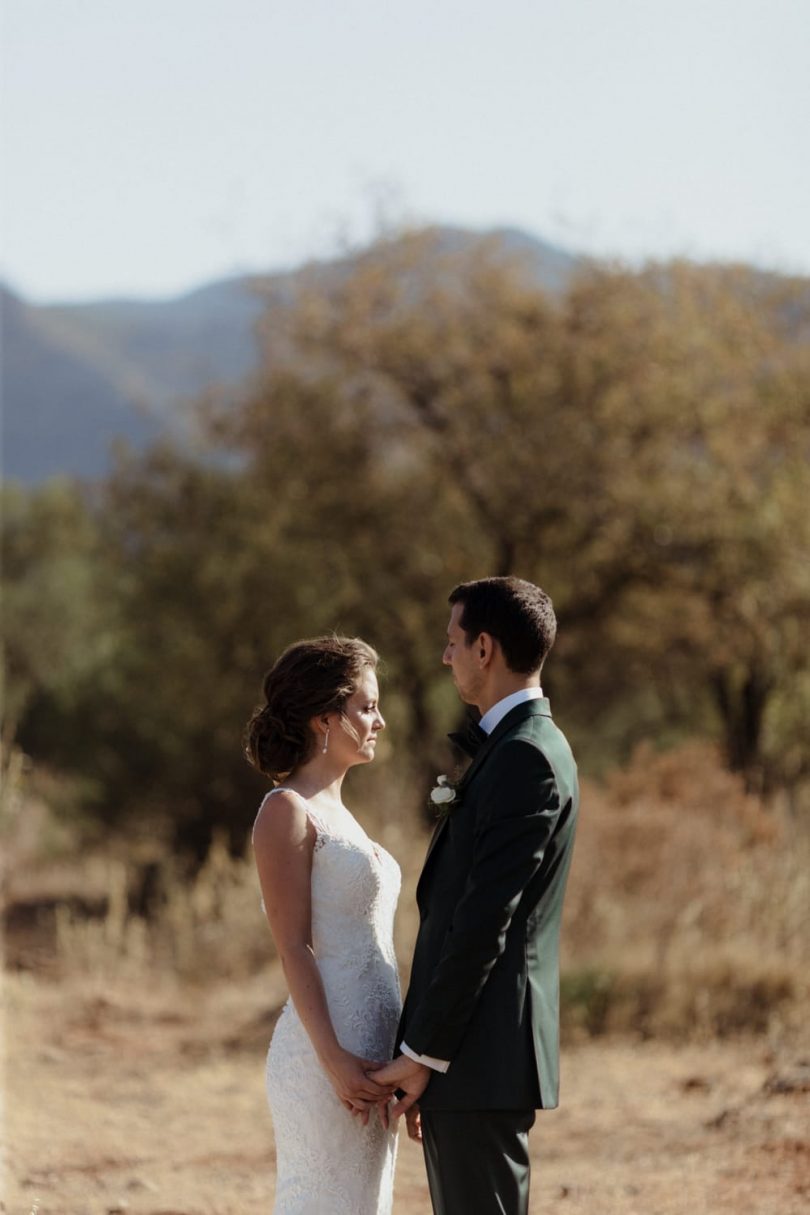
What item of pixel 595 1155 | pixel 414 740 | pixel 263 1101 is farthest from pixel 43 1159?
pixel 414 740

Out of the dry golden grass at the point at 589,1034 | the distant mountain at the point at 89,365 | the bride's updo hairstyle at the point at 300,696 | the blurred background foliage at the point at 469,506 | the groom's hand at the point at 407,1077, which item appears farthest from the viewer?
the distant mountain at the point at 89,365

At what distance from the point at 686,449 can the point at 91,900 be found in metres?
8.94

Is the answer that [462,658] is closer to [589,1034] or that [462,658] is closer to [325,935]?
[325,935]

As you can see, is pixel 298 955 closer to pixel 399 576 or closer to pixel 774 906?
pixel 774 906

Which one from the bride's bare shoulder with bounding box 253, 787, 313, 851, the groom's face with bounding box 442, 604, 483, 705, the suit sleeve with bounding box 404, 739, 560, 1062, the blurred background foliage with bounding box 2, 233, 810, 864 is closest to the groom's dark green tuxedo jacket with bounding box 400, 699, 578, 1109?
the suit sleeve with bounding box 404, 739, 560, 1062

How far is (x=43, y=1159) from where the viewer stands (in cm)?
769

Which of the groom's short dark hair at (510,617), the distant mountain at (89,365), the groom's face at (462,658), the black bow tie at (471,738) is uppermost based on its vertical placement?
the distant mountain at (89,365)

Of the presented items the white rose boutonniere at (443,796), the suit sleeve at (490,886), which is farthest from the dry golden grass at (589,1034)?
the white rose boutonniere at (443,796)

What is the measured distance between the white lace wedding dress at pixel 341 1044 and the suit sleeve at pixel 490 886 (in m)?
0.39

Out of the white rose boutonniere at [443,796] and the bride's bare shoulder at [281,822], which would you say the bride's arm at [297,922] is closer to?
the bride's bare shoulder at [281,822]

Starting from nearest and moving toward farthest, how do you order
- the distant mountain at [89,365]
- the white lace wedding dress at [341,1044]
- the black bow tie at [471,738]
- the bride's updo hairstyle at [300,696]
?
the black bow tie at [471,738]
the white lace wedding dress at [341,1044]
the bride's updo hairstyle at [300,696]
the distant mountain at [89,365]

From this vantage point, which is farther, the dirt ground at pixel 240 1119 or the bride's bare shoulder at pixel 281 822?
the dirt ground at pixel 240 1119

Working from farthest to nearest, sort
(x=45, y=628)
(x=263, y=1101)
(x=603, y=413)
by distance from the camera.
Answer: (x=45, y=628) < (x=603, y=413) < (x=263, y=1101)

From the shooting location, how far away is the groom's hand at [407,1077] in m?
3.80
